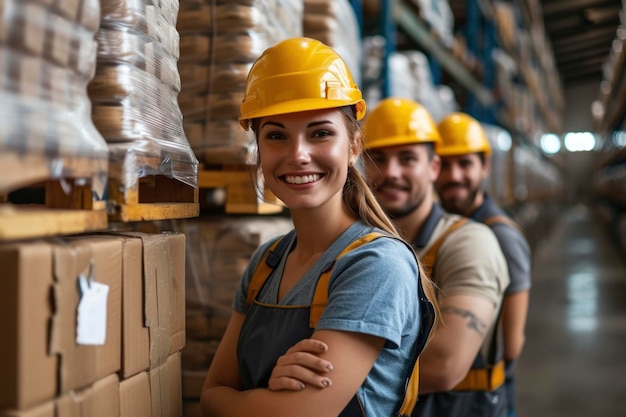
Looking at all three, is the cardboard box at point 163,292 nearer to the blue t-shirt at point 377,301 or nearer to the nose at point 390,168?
the blue t-shirt at point 377,301

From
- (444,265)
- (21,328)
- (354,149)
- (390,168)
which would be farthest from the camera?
(390,168)

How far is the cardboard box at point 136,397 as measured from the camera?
4.64 ft

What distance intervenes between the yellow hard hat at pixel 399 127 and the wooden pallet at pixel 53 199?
1.59 metres

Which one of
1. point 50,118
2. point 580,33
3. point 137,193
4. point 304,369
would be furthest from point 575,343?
point 580,33

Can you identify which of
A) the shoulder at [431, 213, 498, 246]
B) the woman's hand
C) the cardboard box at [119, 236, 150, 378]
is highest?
the shoulder at [431, 213, 498, 246]

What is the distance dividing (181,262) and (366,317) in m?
0.58

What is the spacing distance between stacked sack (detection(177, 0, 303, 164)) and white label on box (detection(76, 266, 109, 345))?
1.22 m

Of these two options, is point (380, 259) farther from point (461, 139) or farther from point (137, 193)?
point (461, 139)

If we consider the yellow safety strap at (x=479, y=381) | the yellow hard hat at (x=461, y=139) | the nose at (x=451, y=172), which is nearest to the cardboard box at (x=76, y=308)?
the yellow safety strap at (x=479, y=381)

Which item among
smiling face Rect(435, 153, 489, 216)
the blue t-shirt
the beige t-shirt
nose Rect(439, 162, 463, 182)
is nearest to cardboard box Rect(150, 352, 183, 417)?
the blue t-shirt

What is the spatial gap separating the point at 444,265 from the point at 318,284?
1.04 m

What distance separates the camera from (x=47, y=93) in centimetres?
118

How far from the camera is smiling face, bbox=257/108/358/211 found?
1.61 metres

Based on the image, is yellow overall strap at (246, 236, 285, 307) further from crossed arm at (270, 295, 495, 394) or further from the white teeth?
crossed arm at (270, 295, 495, 394)
